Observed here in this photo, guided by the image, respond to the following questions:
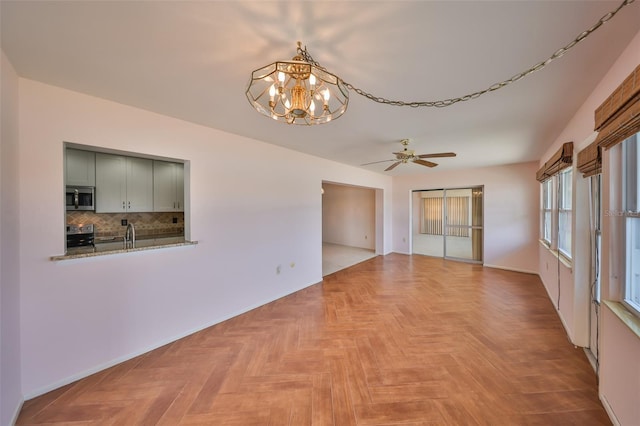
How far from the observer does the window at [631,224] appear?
57.4 inches

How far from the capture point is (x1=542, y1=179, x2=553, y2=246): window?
13.4ft

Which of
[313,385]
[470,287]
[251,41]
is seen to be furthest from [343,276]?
[251,41]

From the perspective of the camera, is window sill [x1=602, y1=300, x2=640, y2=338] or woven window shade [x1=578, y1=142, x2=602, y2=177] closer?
window sill [x1=602, y1=300, x2=640, y2=338]

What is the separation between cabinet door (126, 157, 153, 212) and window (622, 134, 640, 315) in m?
5.20

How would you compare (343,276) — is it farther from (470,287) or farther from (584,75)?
(584,75)

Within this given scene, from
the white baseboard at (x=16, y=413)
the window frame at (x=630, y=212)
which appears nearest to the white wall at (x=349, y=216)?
the window frame at (x=630, y=212)

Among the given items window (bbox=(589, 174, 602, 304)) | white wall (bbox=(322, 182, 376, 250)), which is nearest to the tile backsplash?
white wall (bbox=(322, 182, 376, 250))

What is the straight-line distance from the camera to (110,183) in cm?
326

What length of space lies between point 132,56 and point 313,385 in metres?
2.76

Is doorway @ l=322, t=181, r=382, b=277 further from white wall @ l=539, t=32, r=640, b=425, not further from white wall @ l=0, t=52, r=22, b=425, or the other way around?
white wall @ l=0, t=52, r=22, b=425

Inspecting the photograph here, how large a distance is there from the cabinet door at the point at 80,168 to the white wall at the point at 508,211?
22.8 ft

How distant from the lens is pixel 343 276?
16.1 feet

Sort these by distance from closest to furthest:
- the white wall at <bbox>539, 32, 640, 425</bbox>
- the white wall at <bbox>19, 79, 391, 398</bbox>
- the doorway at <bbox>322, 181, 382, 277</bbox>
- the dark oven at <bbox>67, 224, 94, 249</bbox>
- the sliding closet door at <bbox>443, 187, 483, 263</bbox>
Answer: the white wall at <bbox>539, 32, 640, 425</bbox> < the white wall at <bbox>19, 79, 391, 398</bbox> < the dark oven at <bbox>67, 224, 94, 249</bbox> < the sliding closet door at <bbox>443, 187, 483, 263</bbox> < the doorway at <bbox>322, 181, 382, 277</bbox>

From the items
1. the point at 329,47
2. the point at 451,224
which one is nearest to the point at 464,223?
the point at 451,224
